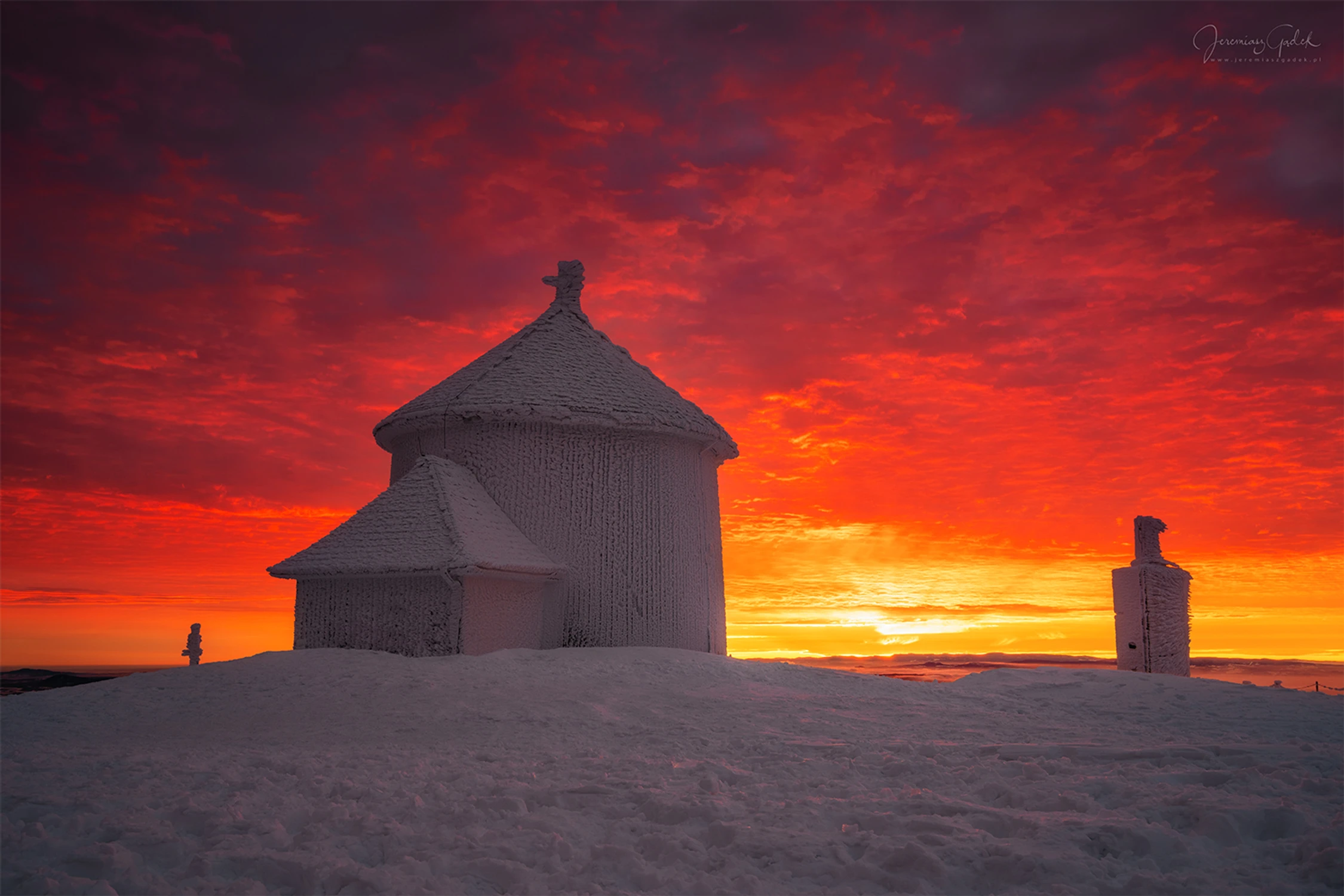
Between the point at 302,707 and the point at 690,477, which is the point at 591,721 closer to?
the point at 302,707

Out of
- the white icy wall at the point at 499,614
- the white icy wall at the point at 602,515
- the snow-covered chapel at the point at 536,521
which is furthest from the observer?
the white icy wall at the point at 602,515

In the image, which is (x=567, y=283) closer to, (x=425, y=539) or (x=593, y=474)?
(x=593, y=474)

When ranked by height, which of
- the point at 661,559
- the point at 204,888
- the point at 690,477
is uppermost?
the point at 690,477

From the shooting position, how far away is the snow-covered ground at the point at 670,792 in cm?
658

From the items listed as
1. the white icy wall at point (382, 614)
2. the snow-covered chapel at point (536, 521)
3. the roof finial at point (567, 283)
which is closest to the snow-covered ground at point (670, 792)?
the white icy wall at point (382, 614)

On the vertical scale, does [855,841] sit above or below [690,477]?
Answer: below

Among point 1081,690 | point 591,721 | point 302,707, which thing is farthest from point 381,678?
point 1081,690

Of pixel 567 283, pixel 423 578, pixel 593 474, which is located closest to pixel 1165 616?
pixel 593 474

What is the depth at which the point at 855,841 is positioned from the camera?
704cm

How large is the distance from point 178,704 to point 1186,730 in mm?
14261

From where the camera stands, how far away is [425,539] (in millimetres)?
17453

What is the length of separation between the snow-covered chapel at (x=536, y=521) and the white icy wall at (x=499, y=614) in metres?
0.04

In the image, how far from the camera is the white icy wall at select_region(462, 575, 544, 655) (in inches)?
670

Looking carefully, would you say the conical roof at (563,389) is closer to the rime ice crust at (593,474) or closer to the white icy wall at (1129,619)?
the rime ice crust at (593,474)
